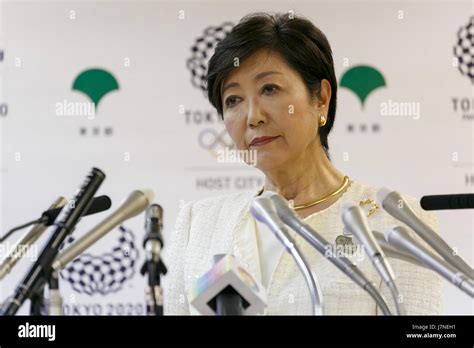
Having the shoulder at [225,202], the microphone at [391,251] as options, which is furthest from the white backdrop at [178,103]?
the microphone at [391,251]

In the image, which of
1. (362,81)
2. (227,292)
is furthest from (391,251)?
(362,81)

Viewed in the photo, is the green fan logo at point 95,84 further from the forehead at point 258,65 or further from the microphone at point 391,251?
the microphone at point 391,251

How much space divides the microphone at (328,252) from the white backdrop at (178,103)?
1316mm

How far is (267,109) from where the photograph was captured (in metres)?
2.09

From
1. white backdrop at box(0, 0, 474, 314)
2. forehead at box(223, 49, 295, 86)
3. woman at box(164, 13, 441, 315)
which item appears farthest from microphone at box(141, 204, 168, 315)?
white backdrop at box(0, 0, 474, 314)

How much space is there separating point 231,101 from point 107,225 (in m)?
0.85

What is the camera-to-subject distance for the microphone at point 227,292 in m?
1.37

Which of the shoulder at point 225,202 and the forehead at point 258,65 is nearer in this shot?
the forehead at point 258,65

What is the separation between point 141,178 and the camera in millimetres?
3008

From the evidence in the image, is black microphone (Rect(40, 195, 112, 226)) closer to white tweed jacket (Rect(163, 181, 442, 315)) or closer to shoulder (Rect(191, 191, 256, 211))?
white tweed jacket (Rect(163, 181, 442, 315))

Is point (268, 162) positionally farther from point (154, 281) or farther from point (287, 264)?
point (154, 281)
